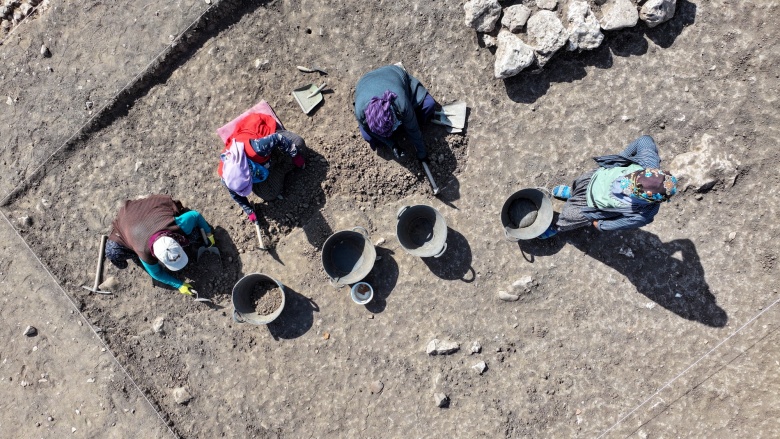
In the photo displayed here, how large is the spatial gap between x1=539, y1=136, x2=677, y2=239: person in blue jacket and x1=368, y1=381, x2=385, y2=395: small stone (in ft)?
7.78

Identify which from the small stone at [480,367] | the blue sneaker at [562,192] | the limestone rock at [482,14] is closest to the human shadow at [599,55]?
the limestone rock at [482,14]

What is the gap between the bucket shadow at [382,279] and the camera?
4.66 m

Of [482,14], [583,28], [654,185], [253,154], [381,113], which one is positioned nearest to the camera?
[654,185]

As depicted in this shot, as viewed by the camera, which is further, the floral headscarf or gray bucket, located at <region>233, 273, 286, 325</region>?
gray bucket, located at <region>233, 273, 286, 325</region>

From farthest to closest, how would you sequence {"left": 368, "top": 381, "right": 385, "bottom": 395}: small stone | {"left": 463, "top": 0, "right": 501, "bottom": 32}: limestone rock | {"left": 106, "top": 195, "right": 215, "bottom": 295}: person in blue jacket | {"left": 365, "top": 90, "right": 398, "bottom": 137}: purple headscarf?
{"left": 368, "top": 381, "right": 385, "bottom": 395}: small stone, {"left": 463, "top": 0, "right": 501, "bottom": 32}: limestone rock, {"left": 106, "top": 195, "right": 215, "bottom": 295}: person in blue jacket, {"left": 365, "top": 90, "right": 398, "bottom": 137}: purple headscarf

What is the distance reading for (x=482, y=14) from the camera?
443 centimetres

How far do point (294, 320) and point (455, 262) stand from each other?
189 centimetres

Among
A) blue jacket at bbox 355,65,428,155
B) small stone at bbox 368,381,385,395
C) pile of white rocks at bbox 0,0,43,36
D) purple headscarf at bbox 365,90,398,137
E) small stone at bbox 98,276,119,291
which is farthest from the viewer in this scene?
pile of white rocks at bbox 0,0,43,36

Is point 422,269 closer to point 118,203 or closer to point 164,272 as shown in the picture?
point 164,272

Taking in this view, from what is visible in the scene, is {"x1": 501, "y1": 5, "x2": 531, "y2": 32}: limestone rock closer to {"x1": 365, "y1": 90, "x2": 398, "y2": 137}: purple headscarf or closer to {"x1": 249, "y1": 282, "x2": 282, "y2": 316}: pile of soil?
{"x1": 365, "y1": 90, "x2": 398, "y2": 137}: purple headscarf

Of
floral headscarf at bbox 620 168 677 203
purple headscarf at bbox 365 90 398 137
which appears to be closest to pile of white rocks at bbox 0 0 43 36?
purple headscarf at bbox 365 90 398 137

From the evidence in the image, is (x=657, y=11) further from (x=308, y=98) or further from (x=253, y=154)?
(x=253, y=154)

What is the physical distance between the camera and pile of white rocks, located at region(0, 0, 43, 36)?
199 inches

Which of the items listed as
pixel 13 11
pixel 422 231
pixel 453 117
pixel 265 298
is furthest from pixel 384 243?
pixel 13 11
